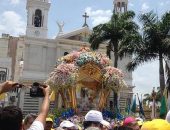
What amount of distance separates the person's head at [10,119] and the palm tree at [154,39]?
25102mm

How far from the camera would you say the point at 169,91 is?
24859mm

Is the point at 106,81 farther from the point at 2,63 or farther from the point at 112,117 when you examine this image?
the point at 2,63

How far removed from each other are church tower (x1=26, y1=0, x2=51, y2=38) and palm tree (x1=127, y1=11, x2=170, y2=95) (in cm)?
2110

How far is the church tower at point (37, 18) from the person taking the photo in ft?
159

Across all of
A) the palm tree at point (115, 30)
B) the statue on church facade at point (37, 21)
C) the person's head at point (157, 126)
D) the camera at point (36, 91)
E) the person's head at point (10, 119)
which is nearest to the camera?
the person's head at point (10, 119)

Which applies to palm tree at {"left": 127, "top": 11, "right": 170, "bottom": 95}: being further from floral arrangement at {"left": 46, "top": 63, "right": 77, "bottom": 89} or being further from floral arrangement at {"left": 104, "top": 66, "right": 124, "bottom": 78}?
floral arrangement at {"left": 46, "top": 63, "right": 77, "bottom": 89}

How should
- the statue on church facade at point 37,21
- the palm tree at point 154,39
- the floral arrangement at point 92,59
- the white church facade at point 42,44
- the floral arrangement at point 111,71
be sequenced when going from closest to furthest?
1. the floral arrangement at point 111,71
2. the floral arrangement at point 92,59
3. the palm tree at point 154,39
4. the white church facade at point 42,44
5. the statue on church facade at point 37,21

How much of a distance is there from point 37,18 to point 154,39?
2314 centimetres

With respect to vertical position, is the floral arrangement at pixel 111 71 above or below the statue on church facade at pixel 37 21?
below

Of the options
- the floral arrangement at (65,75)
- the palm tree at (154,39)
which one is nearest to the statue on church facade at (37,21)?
the palm tree at (154,39)

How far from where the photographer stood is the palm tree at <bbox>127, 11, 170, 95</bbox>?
28.4m

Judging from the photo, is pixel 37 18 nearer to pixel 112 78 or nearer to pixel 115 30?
pixel 115 30

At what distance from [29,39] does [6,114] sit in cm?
4524

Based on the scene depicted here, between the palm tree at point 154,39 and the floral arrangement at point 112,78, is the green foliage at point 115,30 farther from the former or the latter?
the floral arrangement at point 112,78
